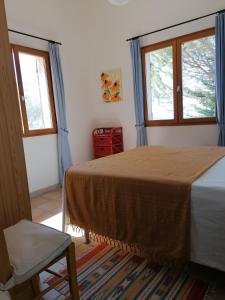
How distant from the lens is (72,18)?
3.81m

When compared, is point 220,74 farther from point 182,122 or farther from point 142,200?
point 142,200

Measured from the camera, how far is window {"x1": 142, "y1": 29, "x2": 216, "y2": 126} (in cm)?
312

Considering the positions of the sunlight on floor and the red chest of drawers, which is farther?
the red chest of drawers

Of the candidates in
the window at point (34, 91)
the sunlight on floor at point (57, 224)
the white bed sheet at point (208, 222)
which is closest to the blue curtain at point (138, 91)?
the window at point (34, 91)

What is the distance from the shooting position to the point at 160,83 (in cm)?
358

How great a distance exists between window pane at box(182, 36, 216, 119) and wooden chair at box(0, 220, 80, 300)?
110 inches

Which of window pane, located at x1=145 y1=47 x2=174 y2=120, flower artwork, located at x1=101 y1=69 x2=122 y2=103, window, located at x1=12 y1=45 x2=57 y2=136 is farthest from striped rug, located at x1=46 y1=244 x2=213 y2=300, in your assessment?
flower artwork, located at x1=101 y1=69 x2=122 y2=103

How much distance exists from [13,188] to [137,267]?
1.04 m

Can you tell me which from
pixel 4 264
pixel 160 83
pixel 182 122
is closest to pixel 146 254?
pixel 4 264

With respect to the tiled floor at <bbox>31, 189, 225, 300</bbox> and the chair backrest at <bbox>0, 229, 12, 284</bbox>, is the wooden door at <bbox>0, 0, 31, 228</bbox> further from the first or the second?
the tiled floor at <bbox>31, 189, 225, 300</bbox>

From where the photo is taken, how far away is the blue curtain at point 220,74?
2.77m

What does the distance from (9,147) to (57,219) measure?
4.74 feet

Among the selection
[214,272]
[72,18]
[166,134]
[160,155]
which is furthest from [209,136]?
[72,18]

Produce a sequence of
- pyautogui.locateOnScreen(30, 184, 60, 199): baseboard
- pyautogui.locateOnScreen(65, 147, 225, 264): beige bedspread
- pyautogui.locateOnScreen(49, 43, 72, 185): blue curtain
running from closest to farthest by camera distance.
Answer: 1. pyautogui.locateOnScreen(65, 147, 225, 264): beige bedspread
2. pyautogui.locateOnScreen(30, 184, 60, 199): baseboard
3. pyautogui.locateOnScreen(49, 43, 72, 185): blue curtain
